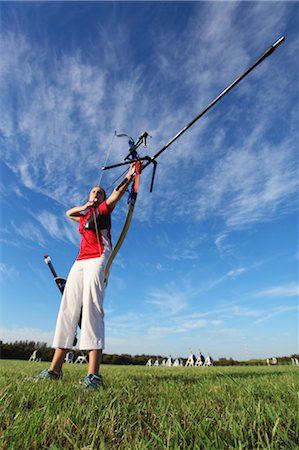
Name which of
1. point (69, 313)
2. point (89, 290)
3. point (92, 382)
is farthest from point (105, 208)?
point (92, 382)

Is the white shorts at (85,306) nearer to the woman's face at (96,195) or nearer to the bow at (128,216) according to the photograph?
the bow at (128,216)

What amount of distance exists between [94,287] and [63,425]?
2129 mm

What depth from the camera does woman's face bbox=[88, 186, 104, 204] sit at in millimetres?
4238

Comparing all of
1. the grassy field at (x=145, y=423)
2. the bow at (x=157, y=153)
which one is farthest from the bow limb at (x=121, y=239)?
the grassy field at (x=145, y=423)

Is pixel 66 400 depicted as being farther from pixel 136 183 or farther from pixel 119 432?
pixel 136 183

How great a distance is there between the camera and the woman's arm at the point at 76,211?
423 centimetres

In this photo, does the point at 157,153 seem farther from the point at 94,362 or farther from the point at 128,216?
the point at 94,362

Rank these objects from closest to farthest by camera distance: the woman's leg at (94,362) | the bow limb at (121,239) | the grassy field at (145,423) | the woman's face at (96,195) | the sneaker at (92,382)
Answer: the grassy field at (145,423)
the sneaker at (92,382)
the woman's leg at (94,362)
the bow limb at (121,239)
the woman's face at (96,195)

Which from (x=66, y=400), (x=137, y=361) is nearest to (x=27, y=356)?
(x=137, y=361)

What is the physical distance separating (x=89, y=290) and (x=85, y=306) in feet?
0.61

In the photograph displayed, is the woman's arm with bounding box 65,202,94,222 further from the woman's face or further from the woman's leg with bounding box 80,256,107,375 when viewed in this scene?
the woman's leg with bounding box 80,256,107,375

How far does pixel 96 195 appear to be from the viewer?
427 centimetres


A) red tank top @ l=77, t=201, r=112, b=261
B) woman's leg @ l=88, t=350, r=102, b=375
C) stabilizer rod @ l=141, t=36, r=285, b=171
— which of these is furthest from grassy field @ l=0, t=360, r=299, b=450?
stabilizer rod @ l=141, t=36, r=285, b=171

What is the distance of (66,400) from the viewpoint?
2.19m
